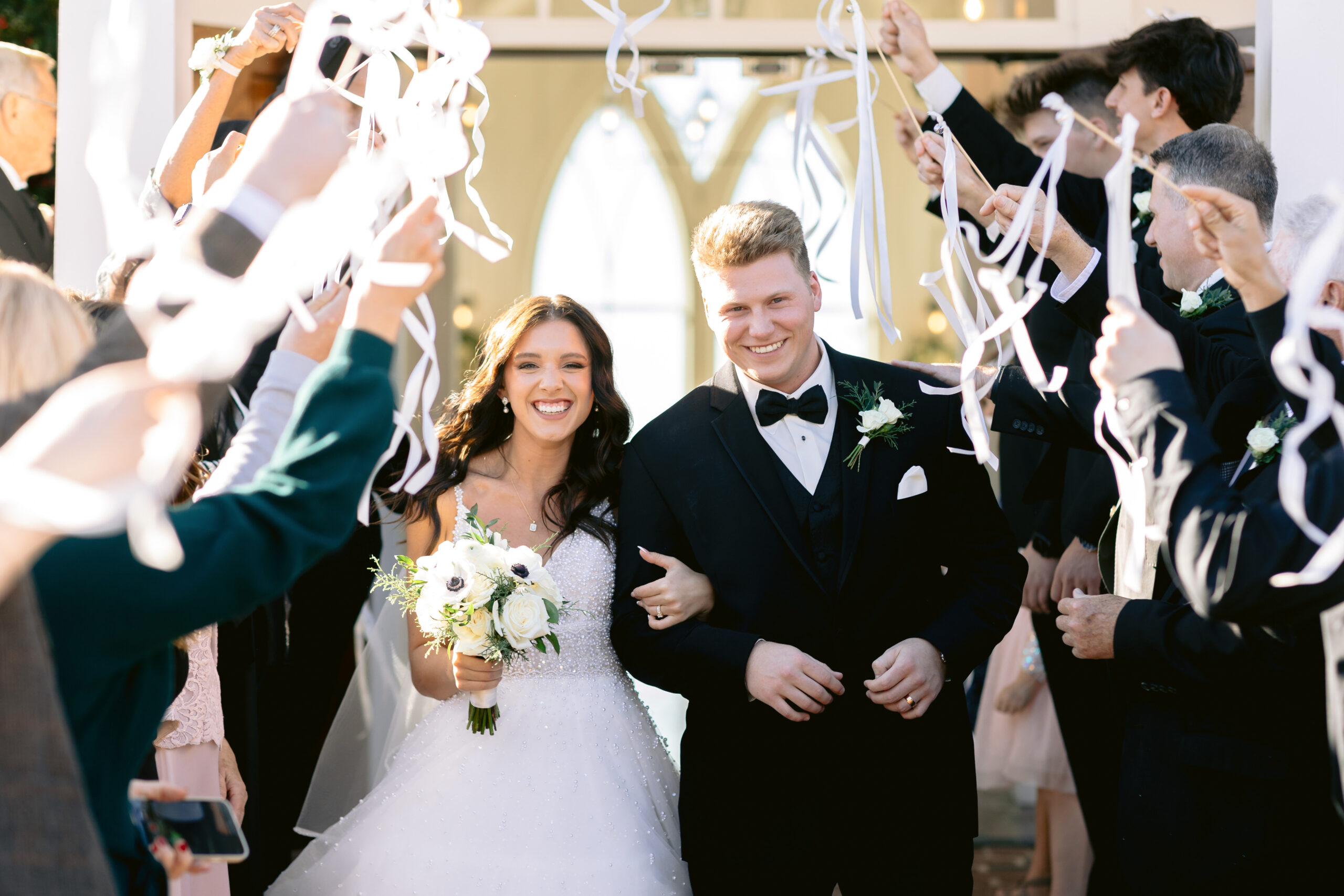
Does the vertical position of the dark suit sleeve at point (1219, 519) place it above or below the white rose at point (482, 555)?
above

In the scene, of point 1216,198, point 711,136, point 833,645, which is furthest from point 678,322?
point 1216,198

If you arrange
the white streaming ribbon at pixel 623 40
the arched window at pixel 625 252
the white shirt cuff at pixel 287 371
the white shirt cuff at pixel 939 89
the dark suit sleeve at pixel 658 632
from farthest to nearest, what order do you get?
1. the arched window at pixel 625 252
2. the white shirt cuff at pixel 939 89
3. the dark suit sleeve at pixel 658 632
4. the white streaming ribbon at pixel 623 40
5. the white shirt cuff at pixel 287 371

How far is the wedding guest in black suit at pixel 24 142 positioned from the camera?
3.84 meters

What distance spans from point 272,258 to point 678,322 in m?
8.59

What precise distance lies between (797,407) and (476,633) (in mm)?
950

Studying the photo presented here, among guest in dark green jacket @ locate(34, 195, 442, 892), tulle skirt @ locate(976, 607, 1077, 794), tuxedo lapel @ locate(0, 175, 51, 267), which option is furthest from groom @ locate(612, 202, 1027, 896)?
tuxedo lapel @ locate(0, 175, 51, 267)

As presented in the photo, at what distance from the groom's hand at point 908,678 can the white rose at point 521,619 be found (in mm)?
771

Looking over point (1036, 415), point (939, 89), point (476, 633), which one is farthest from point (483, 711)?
point (939, 89)

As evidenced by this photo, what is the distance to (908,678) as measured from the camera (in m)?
2.69

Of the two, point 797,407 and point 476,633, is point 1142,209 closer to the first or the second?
point 797,407

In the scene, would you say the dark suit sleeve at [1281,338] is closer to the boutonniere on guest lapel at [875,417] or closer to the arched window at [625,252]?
the boutonniere on guest lapel at [875,417]

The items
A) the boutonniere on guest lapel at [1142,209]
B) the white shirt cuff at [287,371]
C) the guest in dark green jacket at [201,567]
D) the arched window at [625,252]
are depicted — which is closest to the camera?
the guest in dark green jacket at [201,567]

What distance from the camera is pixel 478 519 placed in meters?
3.12

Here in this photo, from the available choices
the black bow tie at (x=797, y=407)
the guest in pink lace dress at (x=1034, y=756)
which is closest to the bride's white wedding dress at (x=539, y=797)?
the black bow tie at (x=797, y=407)
